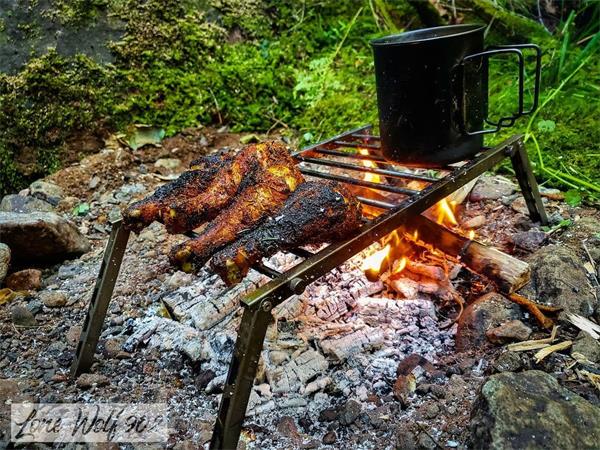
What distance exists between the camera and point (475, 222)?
3.26 m

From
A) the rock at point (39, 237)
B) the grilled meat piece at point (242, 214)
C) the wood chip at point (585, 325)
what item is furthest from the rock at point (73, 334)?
the wood chip at point (585, 325)

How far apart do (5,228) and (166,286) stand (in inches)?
40.5

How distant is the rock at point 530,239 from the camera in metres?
2.93

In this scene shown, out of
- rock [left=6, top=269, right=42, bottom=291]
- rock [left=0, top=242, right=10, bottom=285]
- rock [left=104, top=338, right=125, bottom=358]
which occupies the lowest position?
rock [left=104, top=338, right=125, bottom=358]

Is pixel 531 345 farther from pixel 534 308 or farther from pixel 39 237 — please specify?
pixel 39 237

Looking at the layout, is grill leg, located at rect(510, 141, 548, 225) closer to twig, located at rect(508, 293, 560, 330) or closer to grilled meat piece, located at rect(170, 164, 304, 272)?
twig, located at rect(508, 293, 560, 330)

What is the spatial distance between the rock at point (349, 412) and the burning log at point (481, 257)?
92 centimetres

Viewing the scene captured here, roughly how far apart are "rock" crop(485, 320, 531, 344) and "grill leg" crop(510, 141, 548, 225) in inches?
41.7

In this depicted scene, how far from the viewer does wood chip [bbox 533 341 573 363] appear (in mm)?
2139

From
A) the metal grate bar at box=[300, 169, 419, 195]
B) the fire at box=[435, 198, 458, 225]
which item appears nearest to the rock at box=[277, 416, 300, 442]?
the metal grate bar at box=[300, 169, 419, 195]

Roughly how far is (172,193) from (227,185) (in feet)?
0.84

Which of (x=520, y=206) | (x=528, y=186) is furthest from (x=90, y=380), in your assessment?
(x=520, y=206)

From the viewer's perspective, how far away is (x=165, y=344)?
2.51m

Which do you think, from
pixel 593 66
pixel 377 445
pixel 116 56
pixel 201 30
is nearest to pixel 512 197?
pixel 593 66
